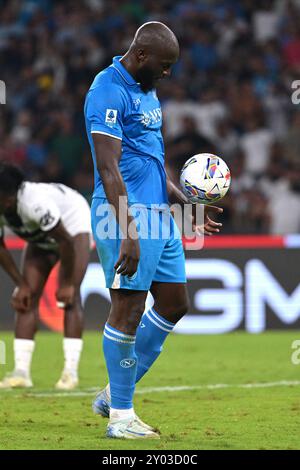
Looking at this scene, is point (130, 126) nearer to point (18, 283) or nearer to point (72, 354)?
point (18, 283)

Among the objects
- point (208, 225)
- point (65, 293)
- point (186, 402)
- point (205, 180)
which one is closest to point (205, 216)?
point (208, 225)

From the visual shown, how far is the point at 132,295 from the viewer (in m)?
5.67

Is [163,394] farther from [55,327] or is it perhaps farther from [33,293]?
[55,327]

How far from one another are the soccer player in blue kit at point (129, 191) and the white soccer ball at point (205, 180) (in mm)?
247

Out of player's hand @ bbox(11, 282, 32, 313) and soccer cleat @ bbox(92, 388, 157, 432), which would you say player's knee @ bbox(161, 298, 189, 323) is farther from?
player's hand @ bbox(11, 282, 32, 313)

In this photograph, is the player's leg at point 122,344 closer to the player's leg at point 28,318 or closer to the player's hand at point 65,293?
the player's hand at point 65,293

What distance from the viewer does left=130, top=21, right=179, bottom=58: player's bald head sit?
18.6 feet

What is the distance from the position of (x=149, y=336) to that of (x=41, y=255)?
2752 mm

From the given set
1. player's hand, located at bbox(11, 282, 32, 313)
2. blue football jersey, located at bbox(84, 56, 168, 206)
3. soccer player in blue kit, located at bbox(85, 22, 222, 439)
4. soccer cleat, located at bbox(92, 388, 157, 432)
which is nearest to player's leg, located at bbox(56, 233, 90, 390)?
player's hand, located at bbox(11, 282, 32, 313)

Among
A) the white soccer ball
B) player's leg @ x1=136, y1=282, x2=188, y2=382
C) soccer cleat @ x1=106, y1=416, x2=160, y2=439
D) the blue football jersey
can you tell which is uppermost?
the blue football jersey

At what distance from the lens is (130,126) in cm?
579

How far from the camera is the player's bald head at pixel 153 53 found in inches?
223

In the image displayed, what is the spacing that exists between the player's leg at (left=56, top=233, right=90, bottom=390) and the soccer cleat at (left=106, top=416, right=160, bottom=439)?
259cm
